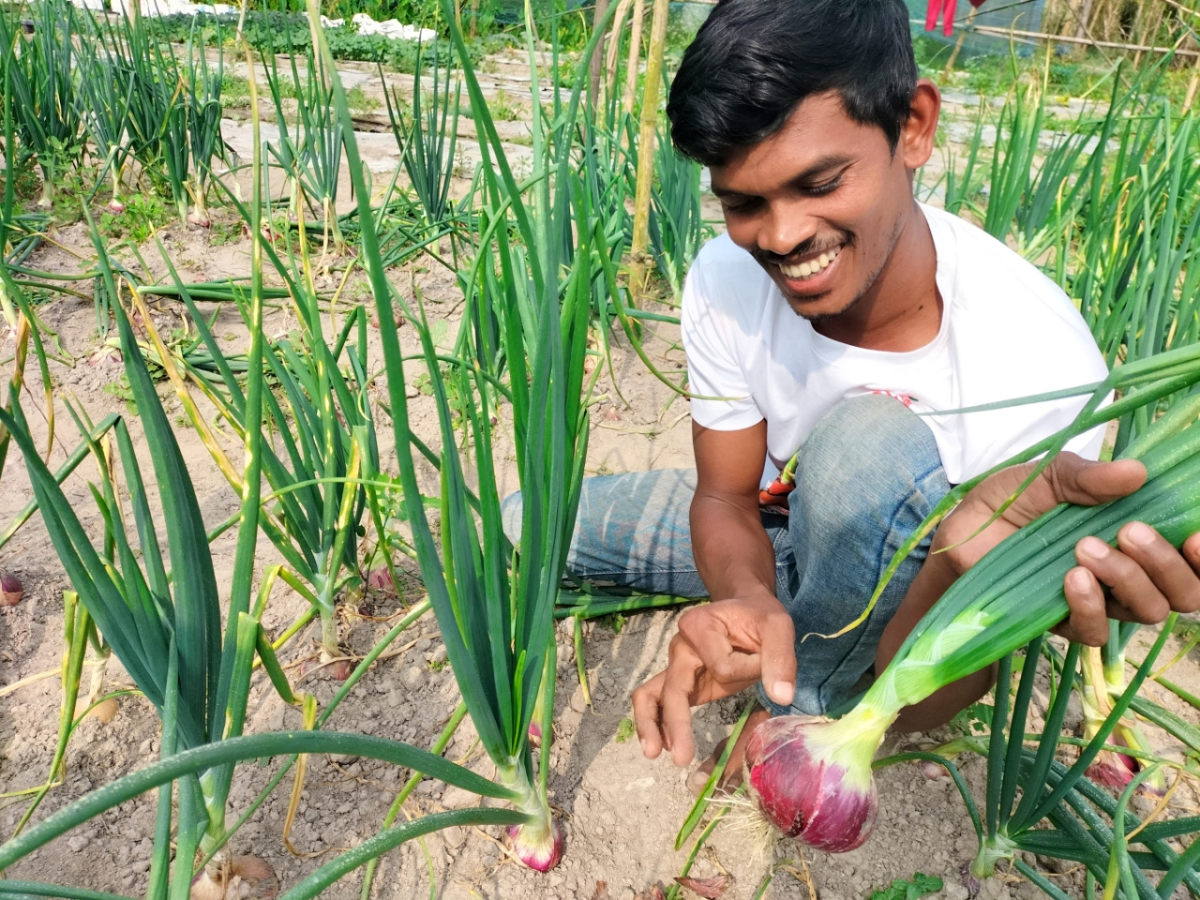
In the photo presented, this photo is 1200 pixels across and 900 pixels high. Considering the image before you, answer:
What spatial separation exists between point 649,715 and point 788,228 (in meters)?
0.65

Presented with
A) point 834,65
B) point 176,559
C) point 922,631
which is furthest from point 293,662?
point 834,65

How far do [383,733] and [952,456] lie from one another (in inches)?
39.7

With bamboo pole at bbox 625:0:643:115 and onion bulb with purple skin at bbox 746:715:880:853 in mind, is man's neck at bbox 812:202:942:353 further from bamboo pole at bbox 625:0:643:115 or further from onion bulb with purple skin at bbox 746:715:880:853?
bamboo pole at bbox 625:0:643:115

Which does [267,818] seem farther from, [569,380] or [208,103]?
[208,103]

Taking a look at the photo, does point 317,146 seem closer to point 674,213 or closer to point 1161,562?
point 674,213

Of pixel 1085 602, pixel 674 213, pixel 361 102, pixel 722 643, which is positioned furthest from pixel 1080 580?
pixel 361 102

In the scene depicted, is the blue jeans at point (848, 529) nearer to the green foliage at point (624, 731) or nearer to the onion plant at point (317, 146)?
the green foliage at point (624, 731)

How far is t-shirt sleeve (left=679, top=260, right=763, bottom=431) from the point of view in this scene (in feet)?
4.78

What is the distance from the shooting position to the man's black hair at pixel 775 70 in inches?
41.1

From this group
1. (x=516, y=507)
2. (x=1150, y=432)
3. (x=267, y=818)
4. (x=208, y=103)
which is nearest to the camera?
(x=1150, y=432)

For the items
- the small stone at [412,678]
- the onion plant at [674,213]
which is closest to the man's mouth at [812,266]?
the small stone at [412,678]

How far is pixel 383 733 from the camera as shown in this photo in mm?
1409

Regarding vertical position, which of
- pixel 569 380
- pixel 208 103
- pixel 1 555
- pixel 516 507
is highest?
pixel 208 103

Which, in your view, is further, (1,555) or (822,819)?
(1,555)
